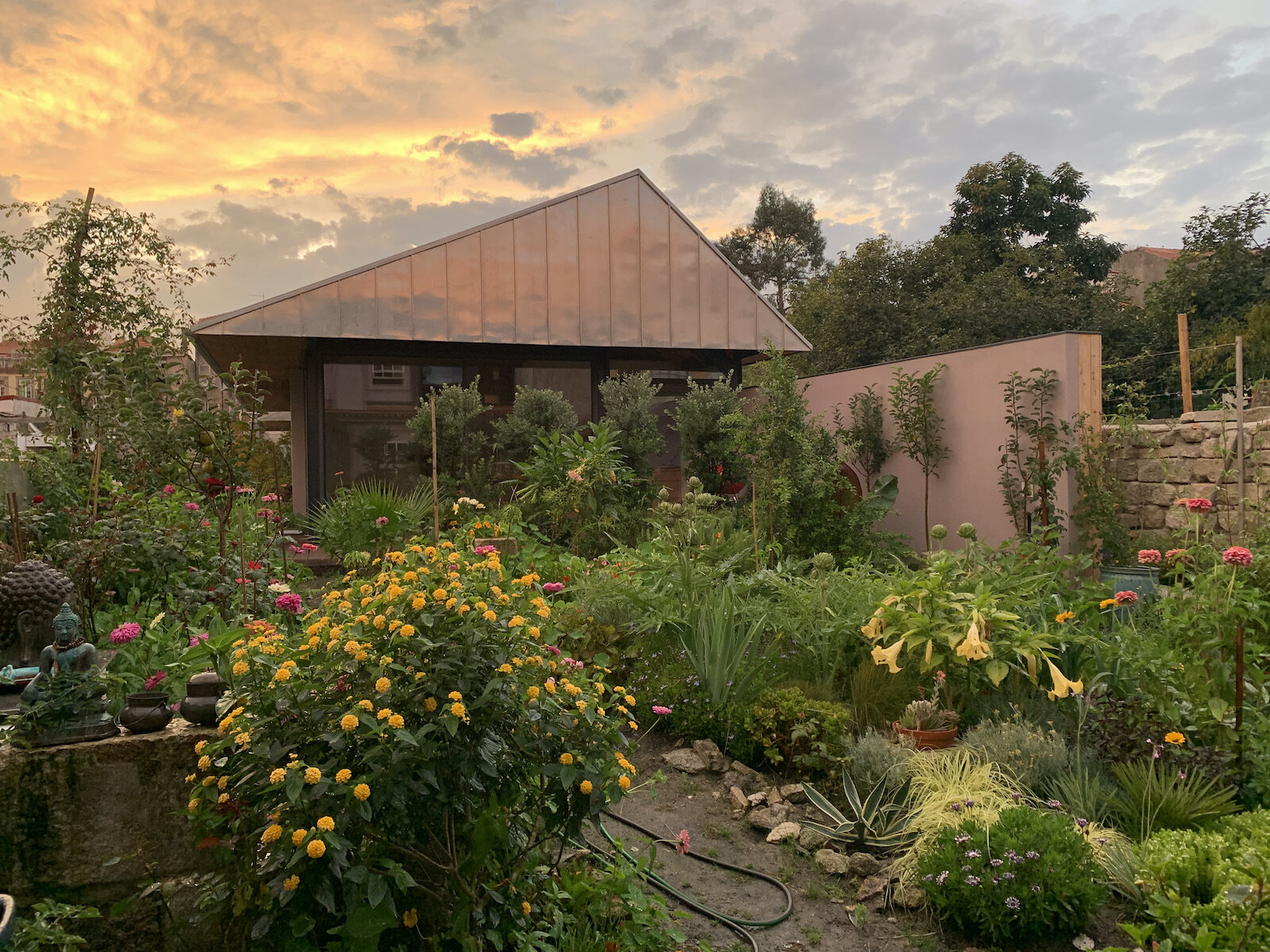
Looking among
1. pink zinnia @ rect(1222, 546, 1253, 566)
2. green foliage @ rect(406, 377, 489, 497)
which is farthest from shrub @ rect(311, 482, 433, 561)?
pink zinnia @ rect(1222, 546, 1253, 566)

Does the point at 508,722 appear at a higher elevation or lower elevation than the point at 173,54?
lower

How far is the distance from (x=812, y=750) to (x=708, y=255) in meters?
7.90

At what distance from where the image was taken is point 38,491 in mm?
6141

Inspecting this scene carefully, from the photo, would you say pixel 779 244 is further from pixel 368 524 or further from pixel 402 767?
pixel 402 767

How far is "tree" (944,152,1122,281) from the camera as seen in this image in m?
20.3

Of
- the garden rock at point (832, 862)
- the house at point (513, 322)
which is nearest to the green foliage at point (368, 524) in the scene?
the house at point (513, 322)

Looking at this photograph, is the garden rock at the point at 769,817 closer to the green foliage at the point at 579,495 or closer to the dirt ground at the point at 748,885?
the dirt ground at the point at 748,885

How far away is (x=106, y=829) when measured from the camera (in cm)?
249

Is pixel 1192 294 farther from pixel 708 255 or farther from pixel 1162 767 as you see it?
pixel 1162 767

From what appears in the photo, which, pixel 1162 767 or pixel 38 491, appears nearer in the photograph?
pixel 1162 767

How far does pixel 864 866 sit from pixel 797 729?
0.77 metres

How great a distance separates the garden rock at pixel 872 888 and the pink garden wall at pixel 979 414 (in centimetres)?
504

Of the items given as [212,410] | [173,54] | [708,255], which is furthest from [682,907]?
[708,255]

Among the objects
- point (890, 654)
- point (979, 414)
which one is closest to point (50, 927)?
point (890, 654)
